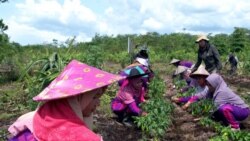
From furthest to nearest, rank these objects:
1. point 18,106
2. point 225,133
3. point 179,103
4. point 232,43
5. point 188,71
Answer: point 232,43 → point 188,71 → point 179,103 → point 18,106 → point 225,133

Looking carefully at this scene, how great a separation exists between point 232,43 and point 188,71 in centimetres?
1755

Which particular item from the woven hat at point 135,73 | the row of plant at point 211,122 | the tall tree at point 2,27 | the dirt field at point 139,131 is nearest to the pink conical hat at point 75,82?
the dirt field at point 139,131

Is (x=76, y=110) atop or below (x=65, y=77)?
below

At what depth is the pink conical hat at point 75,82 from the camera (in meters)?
2.09

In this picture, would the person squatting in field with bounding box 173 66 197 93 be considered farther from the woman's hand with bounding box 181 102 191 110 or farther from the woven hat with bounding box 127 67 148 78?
the woven hat with bounding box 127 67 148 78

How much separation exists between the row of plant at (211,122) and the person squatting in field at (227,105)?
0.15m

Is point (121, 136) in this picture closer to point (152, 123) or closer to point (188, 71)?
point (152, 123)

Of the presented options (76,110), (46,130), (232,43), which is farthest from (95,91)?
(232,43)

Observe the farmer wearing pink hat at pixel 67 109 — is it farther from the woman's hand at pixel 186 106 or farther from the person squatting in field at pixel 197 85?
the woman's hand at pixel 186 106

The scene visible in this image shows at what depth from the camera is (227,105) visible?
22.0 feet

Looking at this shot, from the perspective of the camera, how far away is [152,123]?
6469mm

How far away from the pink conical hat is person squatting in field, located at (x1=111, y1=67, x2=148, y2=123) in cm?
440

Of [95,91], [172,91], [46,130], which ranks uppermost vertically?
[95,91]

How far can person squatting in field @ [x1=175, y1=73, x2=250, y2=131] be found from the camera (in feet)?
21.7
